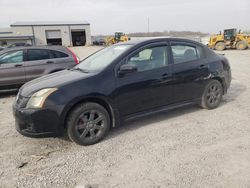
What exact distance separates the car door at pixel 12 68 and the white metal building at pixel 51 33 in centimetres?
4719

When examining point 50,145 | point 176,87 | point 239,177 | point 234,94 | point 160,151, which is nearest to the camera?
point 239,177

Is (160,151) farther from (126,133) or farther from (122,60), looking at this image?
(122,60)

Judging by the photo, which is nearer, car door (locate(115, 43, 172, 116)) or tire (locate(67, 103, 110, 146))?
tire (locate(67, 103, 110, 146))

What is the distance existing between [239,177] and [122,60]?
8.02ft

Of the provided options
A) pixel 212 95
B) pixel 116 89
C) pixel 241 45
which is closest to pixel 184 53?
pixel 212 95

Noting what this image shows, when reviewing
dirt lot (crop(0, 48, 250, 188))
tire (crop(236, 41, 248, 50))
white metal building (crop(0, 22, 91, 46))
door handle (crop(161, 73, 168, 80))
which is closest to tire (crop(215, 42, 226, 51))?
tire (crop(236, 41, 248, 50))

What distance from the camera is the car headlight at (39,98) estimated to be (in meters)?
3.39

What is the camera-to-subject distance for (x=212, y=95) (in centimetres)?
510

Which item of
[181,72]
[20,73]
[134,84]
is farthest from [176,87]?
[20,73]

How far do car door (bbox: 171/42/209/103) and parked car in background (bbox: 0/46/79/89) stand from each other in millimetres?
4072

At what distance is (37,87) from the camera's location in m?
3.62

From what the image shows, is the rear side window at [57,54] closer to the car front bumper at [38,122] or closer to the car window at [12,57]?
the car window at [12,57]

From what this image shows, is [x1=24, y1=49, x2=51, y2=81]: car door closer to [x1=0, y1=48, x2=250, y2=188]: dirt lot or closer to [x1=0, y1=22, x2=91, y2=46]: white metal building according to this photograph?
[x1=0, y1=48, x2=250, y2=188]: dirt lot

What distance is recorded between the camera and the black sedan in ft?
11.3
